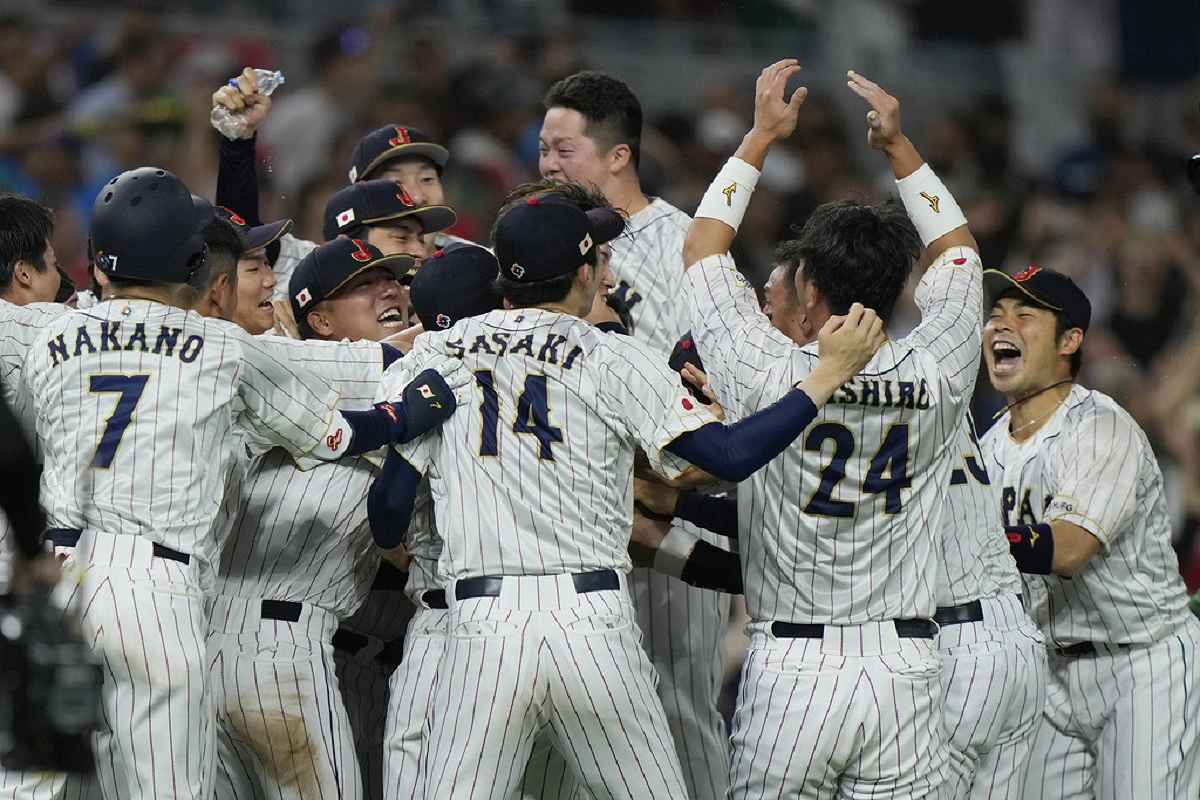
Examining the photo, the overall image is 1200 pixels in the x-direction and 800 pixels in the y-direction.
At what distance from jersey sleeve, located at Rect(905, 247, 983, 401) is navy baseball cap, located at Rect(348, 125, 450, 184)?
2328mm

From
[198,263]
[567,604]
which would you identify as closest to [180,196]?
[198,263]

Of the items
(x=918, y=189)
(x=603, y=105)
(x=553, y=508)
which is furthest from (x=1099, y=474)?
(x=603, y=105)

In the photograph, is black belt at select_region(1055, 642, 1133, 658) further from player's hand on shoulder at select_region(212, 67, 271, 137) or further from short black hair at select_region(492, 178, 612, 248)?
player's hand on shoulder at select_region(212, 67, 271, 137)

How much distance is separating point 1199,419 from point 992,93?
16.2 ft

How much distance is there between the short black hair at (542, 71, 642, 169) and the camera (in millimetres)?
6801

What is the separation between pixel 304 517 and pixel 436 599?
441 millimetres

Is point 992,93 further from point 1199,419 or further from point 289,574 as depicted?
point 289,574

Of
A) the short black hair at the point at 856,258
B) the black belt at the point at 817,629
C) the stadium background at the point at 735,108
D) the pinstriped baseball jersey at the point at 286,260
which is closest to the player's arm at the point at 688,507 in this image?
the black belt at the point at 817,629

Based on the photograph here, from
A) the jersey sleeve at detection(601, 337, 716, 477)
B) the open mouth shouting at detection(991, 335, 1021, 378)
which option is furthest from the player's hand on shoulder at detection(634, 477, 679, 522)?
the open mouth shouting at detection(991, 335, 1021, 378)

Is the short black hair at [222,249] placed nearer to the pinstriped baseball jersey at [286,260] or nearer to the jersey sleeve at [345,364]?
the jersey sleeve at [345,364]

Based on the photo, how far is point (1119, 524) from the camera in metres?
5.62

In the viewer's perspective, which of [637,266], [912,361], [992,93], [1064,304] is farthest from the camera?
[992,93]

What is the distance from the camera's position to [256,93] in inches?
241

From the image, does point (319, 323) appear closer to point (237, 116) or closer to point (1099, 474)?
point (237, 116)
